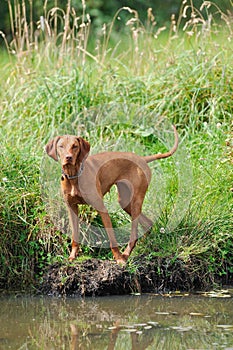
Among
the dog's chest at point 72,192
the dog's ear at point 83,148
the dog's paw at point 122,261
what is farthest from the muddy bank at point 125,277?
the dog's ear at point 83,148

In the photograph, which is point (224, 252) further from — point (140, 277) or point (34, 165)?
point (34, 165)

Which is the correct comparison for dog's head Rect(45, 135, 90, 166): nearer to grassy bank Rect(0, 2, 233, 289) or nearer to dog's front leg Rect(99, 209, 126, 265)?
dog's front leg Rect(99, 209, 126, 265)

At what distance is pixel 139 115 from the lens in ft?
22.5

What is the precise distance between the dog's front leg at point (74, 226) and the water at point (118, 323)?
1.26 ft

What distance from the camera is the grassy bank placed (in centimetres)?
545

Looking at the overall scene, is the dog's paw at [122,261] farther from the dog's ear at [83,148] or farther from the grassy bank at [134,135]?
the dog's ear at [83,148]

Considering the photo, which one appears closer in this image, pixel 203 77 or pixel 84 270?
pixel 84 270

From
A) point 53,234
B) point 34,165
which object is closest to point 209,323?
point 53,234

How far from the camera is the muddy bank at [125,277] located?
5.17m

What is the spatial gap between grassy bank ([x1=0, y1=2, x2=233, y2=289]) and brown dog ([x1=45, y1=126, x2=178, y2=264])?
0.35 m

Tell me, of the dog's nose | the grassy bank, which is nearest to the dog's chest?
the dog's nose

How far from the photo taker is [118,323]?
4539 millimetres

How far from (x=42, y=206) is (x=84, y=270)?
72cm

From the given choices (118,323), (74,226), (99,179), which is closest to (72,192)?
(99,179)
